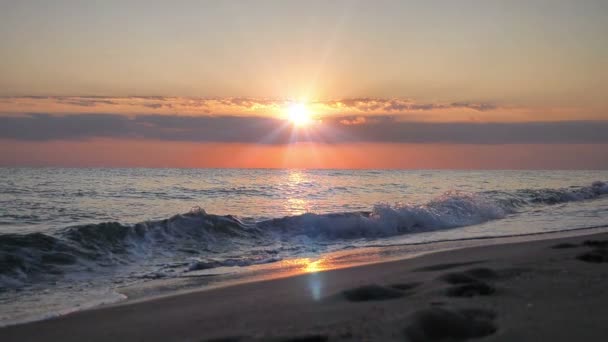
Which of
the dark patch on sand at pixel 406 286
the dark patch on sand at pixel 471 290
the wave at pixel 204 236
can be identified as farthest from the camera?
the wave at pixel 204 236

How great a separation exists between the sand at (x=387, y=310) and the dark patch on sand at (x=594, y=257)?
0.04ft

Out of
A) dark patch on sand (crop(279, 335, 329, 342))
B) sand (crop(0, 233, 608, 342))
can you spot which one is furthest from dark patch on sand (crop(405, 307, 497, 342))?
dark patch on sand (crop(279, 335, 329, 342))

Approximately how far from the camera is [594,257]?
254 inches

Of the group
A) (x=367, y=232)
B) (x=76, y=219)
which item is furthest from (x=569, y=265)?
(x=76, y=219)

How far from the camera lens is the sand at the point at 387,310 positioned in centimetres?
349

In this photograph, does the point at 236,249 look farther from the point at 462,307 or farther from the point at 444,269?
the point at 462,307

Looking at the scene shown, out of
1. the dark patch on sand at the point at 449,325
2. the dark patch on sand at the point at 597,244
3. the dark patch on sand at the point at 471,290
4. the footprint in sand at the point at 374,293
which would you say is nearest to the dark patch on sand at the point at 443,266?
the footprint in sand at the point at 374,293

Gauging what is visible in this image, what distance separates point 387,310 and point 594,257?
3.68 meters

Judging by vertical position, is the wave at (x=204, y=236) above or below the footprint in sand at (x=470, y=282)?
above

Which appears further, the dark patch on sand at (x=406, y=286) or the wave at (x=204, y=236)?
the wave at (x=204, y=236)

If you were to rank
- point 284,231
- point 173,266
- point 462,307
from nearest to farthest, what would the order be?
point 462,307 < point 173,266 < point 284,231

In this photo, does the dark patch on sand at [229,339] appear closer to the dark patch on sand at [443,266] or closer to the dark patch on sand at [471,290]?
the dark patch on sand at [471,290]

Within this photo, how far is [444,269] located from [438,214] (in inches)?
374

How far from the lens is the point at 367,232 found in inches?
539
